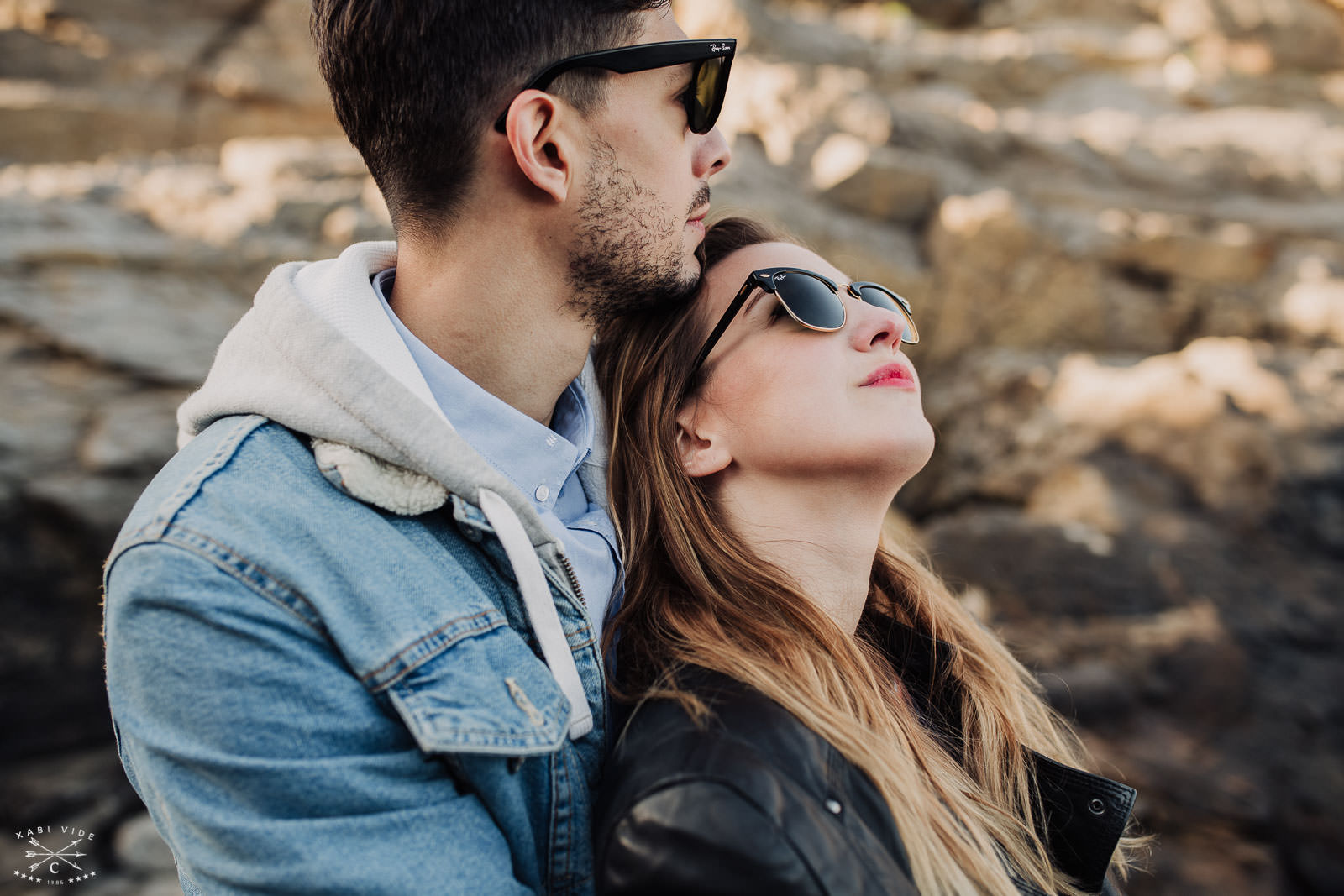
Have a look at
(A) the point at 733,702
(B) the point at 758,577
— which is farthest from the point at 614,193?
(A) the point at 733,702

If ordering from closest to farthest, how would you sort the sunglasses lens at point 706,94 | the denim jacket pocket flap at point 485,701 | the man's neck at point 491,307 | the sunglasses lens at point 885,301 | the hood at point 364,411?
the denim jacket pocket flap at point 485,701, the hood at point 364,411, the man's neck at point 491,307, the sunglasses lens at point 706,94, the sunglasses lens at point 885,301

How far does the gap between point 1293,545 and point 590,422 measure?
13.5 feet

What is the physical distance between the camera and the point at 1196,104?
974 centimetres

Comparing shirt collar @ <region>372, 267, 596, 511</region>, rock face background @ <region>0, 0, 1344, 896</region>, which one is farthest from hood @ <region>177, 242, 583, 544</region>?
rock face background @ <region>0, 0, 1344, 896</region>

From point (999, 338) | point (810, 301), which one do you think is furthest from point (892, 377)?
point (999, 338)

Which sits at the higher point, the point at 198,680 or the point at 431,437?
Answer: the point at 431,437

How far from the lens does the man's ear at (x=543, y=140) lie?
1.82 m

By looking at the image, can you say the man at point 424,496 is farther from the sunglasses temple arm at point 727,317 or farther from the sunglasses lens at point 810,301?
the sunglasses lens at point 810,301

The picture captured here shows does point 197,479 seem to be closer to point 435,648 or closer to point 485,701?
point 435,648

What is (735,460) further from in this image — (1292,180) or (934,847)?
(1292,180)

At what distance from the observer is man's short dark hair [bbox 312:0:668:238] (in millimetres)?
1769

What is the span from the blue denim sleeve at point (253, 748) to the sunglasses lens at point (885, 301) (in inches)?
66.5

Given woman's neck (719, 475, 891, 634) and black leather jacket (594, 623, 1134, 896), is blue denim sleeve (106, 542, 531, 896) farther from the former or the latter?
woman's neck (719, 475, 891, 634)
